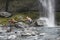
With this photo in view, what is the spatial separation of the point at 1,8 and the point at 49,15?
15.3 feet

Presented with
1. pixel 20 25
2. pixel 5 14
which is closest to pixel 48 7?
pixel 5 14

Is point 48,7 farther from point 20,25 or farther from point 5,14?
point 20,25

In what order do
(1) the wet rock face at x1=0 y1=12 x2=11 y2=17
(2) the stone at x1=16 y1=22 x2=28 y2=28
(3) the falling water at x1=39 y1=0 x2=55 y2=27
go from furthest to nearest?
1. (3) the falling water at x1=39 y1=0 x2=55 y2=27
2. (1) the wet rock face at x1=0 y1=12 x2=11 y2=17
3. (2) the stone at x1=16 y1=22 x2=28 y2=28

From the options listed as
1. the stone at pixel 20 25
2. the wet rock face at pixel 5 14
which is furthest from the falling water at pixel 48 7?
the stone at pixel 20 25

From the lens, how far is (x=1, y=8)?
1884cm

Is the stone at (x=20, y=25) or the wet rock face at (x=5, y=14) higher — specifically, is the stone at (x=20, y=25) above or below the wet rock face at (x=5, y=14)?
below

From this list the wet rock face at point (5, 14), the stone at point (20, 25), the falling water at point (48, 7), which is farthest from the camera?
the falling water at point (48, 7)

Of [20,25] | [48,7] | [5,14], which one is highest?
[48,7]

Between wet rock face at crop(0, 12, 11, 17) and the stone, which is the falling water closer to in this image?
wet rock face at crop(0, 12, 11, 17)

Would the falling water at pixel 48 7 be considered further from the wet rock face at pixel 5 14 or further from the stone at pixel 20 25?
the stone at pixel 20 25

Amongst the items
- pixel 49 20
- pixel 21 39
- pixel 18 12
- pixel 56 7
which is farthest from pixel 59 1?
pixel 21 39

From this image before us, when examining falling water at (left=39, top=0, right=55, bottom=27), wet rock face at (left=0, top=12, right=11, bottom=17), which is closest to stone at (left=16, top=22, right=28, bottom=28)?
wet rock face at (left=0, top=12, right=11, bottom=17)

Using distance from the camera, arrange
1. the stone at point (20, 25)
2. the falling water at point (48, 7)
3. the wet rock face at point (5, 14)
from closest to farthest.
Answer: the stone at point (20, 25) → the wet rock face at point (5, 14) → the falling water at point (48, 7)

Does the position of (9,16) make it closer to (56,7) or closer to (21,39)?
(56,7)
